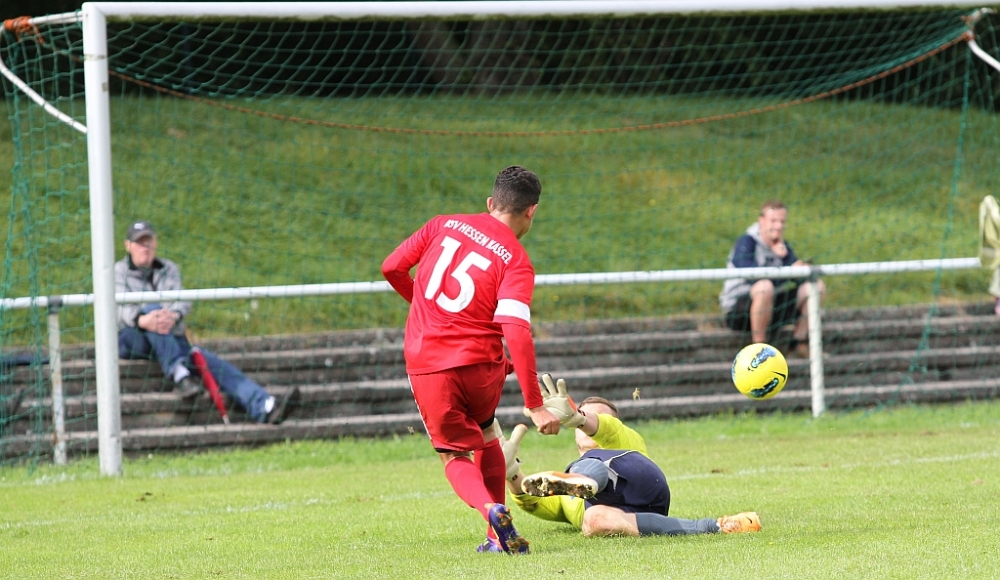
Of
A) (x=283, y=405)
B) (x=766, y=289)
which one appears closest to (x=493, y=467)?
(x=283, y=405)

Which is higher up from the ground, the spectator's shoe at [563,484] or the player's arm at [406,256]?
the player's arm at [406,256]

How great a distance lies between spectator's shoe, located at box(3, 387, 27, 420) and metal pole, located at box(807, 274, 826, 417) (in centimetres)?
652

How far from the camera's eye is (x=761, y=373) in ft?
19.1

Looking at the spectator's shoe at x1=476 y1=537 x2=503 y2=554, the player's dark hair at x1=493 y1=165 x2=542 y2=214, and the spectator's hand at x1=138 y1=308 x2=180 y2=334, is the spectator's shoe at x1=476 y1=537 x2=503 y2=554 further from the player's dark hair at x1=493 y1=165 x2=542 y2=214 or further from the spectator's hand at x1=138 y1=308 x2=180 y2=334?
the spectator's hand at x1=138 y1=308 x2=180 y2=334

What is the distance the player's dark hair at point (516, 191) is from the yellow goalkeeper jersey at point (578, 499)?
1.07 metres

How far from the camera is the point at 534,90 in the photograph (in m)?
15.7

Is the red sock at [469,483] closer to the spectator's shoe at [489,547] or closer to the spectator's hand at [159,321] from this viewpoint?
the spectator's shoe at [489,547]

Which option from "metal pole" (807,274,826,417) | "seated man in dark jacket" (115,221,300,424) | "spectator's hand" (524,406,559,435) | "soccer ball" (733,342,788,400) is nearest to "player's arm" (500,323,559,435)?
"spectator's hand" (524,406,559,435)

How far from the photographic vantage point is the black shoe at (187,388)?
9547mm

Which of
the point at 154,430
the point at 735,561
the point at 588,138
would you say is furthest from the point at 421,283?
the point at 588,138

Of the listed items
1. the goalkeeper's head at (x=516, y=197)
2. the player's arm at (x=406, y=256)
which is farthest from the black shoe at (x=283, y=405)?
the goalkeeper's head at (x=516, y=197)

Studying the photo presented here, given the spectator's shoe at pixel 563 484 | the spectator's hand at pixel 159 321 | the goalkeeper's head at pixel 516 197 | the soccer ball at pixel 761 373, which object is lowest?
the spectator's shoe at pixel 563 484

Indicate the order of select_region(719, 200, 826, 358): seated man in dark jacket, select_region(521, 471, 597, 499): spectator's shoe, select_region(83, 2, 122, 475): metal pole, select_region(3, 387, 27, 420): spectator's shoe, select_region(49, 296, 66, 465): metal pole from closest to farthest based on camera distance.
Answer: select_region(521, 471, 597, 499): spectator's shoe
select_region(83, 2, 122, 475): metal pole
select_region(49, 296, 66, 465): metal pole
select_region(3, 387, 27, 420): spectator's shoe
select_region(719, 200, 826, 358): seated man in dark jacket

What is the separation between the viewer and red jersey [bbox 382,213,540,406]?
16.8ft
